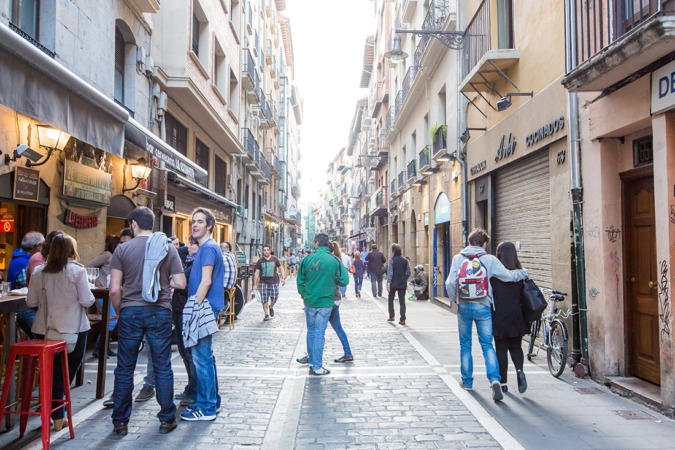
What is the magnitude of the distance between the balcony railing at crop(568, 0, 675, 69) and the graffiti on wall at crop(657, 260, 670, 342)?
258cm

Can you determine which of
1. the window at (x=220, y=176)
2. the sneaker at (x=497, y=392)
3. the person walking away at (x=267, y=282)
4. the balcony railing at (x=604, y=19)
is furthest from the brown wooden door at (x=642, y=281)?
the window at (x=220, y=176)

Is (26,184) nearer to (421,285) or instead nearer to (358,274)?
(421,285)

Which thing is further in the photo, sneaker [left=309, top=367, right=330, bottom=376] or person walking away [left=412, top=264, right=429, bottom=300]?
person walking away [left=412, top=264, right=429, bottom=300]

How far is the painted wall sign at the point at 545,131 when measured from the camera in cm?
788

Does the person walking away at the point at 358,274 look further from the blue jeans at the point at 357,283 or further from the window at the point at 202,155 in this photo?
the window at the point at 202,155

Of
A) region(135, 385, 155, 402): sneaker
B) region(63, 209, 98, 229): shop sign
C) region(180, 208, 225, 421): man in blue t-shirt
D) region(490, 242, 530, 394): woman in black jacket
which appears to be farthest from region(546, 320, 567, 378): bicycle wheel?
region(63, 209, 98, 229): shop sign

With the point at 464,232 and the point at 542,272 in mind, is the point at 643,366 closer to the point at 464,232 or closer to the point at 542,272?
the point at 542,272

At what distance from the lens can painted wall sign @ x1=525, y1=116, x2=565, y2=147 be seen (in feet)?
25.8

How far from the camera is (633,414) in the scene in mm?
5305

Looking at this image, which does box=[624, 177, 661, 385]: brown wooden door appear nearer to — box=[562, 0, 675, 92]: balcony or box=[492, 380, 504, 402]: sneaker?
box=[562, 0, 675, 92]: balcony

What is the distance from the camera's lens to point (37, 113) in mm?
4949

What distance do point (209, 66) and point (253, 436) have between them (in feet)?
43.9

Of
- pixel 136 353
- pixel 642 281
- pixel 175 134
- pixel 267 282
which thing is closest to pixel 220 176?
pixel 175 134

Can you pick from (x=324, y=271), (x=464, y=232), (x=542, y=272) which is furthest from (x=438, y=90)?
(x=324, y=271)
